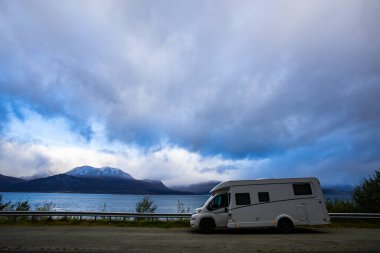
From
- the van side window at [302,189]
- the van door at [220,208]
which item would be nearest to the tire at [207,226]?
the van door at [220,208]

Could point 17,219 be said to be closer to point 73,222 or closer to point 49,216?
point 49,216

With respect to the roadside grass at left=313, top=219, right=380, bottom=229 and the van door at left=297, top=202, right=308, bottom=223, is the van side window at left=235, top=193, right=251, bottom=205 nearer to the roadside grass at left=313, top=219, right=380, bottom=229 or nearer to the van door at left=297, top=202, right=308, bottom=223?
the van door at left=297, top=202, right=308, bottom=223

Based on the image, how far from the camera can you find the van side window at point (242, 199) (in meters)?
13.3

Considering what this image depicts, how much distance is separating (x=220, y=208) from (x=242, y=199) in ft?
4.08

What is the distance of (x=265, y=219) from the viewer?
513 inches

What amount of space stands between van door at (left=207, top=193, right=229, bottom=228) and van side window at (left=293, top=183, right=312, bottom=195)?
140 inches

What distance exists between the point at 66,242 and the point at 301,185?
11056 mm

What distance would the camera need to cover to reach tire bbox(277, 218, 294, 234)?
12.9 metres

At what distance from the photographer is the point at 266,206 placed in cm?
1322

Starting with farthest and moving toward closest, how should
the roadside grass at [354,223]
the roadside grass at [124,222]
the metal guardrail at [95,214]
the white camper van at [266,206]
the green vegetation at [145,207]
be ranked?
1. the green vegetation at [145,207]
2. the metal guardrail at [95,214]
3. the roadside grass at [124,222]
4. the roadside grass at [354,223]
5. the white camper van at [266,206]

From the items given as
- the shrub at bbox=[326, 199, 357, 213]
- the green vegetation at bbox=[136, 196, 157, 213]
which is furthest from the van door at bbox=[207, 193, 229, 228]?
the shrub at bbox=[326, 199, 357, 213]

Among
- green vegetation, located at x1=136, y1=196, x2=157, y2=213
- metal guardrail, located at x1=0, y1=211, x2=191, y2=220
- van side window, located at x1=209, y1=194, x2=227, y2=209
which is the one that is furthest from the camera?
green vegetation, located at x1=136, y1=196, x2=157, y2=213

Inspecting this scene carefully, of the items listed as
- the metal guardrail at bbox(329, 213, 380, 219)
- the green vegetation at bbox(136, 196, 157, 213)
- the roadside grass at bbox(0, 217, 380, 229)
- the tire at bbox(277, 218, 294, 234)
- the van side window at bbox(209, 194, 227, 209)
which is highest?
the green vegetation at bbox(136, 196, 157, 213)

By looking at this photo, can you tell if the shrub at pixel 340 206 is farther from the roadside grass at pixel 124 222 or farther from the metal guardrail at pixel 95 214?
the metal guardrail at pixel 95 214
